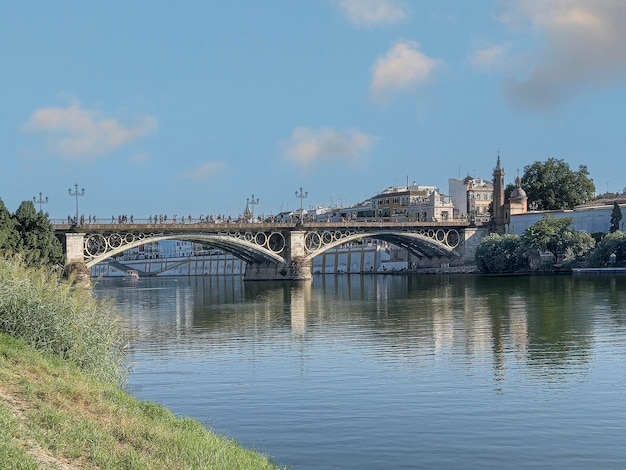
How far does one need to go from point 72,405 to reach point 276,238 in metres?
87.8

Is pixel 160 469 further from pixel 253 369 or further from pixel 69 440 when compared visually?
pixel 253 369

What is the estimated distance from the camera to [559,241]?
94.0 meters

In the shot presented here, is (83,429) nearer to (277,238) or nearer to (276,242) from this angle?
(277,238)

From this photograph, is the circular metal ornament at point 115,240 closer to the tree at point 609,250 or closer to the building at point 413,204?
the tree at point 609,250

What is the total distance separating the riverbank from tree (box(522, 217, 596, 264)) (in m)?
82.5

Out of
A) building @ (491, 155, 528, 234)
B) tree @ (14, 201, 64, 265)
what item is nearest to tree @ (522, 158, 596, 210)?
building @ (491, 155, 528, 234)

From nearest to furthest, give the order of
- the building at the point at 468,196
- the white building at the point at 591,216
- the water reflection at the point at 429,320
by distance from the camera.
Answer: the water reflection at the point at 429,320 < the white building at the point at 591,216 < the building at the point at 468,196

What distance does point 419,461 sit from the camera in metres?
16.4

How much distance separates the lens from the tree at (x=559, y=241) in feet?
306

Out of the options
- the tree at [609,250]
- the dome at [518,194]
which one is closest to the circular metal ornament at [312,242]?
the dome at [518,194]

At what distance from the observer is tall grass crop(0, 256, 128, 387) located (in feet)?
60.3

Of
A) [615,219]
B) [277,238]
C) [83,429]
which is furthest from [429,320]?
[615,219]

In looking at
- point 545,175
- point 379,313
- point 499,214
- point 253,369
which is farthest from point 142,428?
point 545,175

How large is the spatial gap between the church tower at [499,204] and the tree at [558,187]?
5645mm
